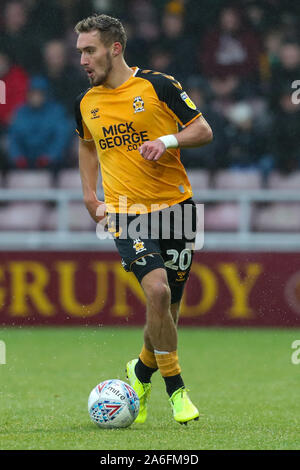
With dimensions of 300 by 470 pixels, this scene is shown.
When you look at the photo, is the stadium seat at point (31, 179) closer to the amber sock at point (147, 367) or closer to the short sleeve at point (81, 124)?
the short sleeve at point (81, 124)

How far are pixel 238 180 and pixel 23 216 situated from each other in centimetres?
261

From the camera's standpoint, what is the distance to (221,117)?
1198 centimetres

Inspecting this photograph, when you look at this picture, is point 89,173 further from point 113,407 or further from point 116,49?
point 113,407

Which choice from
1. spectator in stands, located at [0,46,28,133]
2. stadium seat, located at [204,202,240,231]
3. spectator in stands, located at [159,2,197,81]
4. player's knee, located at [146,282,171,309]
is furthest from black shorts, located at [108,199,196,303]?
spectator in stands, located at [0,46,28,133]

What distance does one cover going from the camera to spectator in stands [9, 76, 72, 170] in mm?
12164

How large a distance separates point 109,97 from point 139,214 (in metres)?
0.72

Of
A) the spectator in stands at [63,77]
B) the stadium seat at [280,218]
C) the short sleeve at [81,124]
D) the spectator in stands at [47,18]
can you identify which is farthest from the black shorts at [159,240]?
the spectator in stands at [47,18]

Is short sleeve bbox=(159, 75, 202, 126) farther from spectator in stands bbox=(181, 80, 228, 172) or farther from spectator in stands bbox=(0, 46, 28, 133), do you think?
spectator in stands bbox=(0, 46, 28, 133)

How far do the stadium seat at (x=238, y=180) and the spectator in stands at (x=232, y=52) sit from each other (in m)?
1.48

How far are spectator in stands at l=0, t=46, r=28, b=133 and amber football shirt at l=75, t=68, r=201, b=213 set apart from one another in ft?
24.0

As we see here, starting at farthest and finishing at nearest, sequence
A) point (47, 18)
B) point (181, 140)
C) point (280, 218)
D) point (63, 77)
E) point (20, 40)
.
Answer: point (47, 18), point (20, 40), point (63, 77), point (280, 218), point (181, 140)

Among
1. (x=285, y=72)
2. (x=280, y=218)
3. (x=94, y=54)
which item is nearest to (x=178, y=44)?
(x=285, y=72)

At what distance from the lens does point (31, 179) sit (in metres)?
12.5

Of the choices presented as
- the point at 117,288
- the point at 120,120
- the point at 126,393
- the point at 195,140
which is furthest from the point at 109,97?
the point at 117,288
